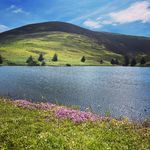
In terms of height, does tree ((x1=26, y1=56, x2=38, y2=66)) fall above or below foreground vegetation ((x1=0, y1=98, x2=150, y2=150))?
above

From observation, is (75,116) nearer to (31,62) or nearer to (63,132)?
(63,132)

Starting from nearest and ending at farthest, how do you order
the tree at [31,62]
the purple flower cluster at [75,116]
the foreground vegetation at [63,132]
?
1. the foreground vegetation at [63,132]
2. the purple flower cluster at [75,116]
3. the tree at [31,62]

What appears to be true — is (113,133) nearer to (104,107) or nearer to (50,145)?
(50,145)

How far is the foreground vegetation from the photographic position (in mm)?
18688

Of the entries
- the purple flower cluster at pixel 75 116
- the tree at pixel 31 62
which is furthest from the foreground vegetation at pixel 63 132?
the tree at pixel 31 62

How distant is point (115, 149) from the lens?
59.8 feet

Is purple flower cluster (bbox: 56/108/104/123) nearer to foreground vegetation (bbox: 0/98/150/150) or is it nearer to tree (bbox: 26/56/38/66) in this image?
foreground vegetation (bbox: 0/98/150/150)

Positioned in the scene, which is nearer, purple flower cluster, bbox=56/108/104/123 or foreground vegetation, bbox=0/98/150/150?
foreground vegetation, bbox=0/98/150/150

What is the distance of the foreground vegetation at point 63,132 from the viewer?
1869 centimetres

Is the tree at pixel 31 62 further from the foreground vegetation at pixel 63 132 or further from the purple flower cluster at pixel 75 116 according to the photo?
the purple flower cluster at pixel 75 116

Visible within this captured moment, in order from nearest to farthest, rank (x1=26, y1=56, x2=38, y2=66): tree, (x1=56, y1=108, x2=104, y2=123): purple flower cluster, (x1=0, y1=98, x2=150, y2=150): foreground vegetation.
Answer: (x1=0, y1=98, x2=150, y2=150): foreground vegetation
(x1=56, y1=108, x2=104, y2=123): purple flower cluster
(x1=26, y1=56, x2=38, y2=66): tree

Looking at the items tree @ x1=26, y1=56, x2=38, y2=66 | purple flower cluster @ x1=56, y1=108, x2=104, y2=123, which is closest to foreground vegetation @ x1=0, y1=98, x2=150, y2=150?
purple flower cluster @ x1=56, y1=108, x2=104, y2=123

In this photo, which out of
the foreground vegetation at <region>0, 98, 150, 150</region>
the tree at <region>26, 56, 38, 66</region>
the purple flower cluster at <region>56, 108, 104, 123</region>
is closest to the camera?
the foreground vegetation at <region>0, 98, 150, 150</region>

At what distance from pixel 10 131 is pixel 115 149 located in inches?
298
